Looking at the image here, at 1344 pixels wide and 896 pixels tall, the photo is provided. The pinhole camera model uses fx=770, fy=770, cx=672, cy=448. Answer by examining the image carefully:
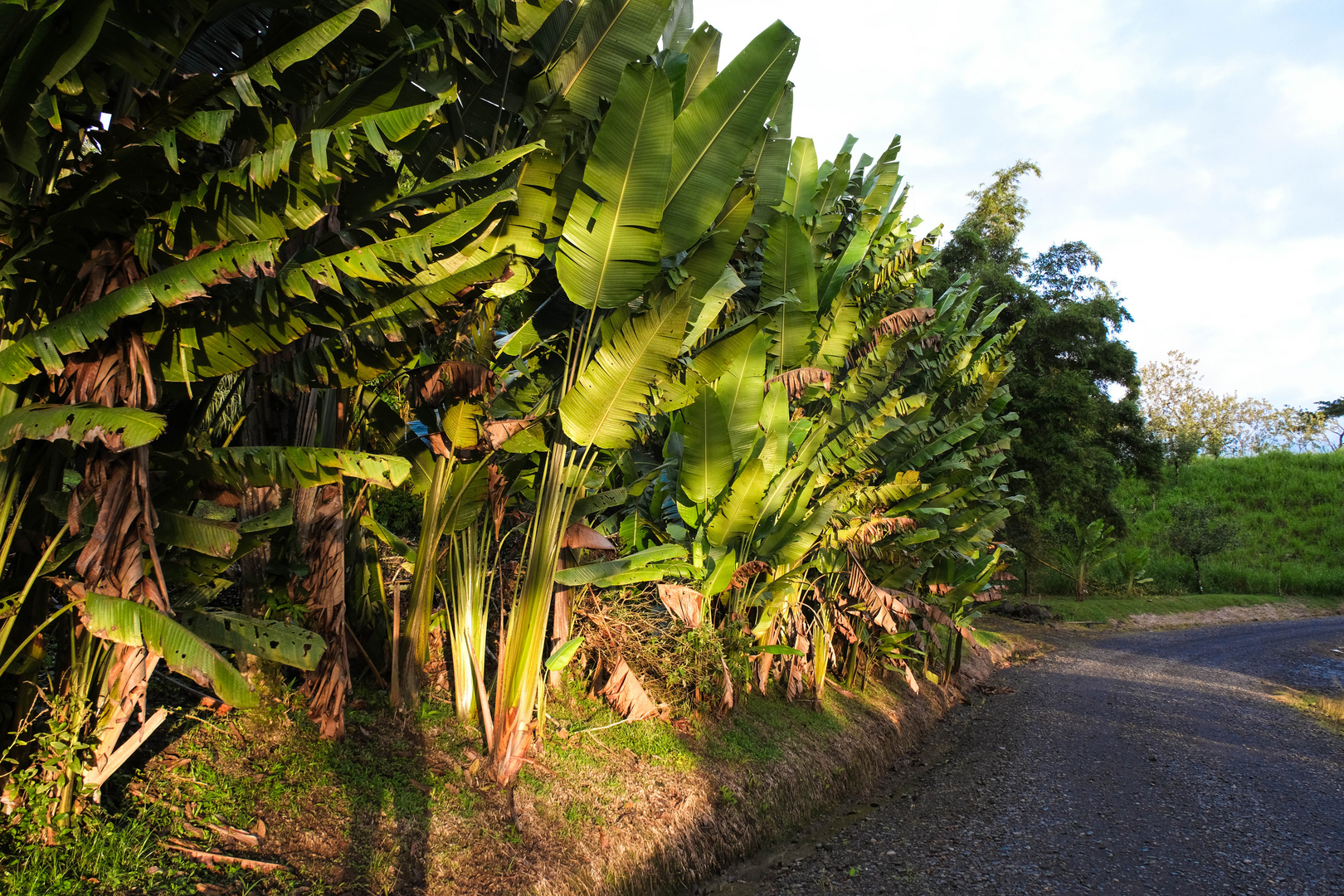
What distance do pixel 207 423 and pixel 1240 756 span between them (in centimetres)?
1070

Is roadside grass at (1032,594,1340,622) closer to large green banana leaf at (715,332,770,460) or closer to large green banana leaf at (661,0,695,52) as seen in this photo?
large green banana leaf at (715,332,770,460)

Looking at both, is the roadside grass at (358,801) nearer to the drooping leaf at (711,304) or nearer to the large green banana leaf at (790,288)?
the drooping leaf at (711,304)

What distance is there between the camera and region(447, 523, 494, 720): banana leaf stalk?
190 inches

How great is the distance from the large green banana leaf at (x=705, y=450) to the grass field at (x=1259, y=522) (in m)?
21.2

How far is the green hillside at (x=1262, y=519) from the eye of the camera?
2770 cm

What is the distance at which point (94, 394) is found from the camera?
3.01m

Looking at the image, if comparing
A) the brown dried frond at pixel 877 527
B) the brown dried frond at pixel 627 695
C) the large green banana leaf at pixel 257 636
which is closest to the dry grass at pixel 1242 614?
the brown dried frond at pixel 877 527

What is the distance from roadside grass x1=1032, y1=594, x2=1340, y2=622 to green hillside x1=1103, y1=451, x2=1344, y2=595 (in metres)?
1.10

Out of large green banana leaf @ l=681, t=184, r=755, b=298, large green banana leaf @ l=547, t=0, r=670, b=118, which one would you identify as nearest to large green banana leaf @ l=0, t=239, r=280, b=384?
large green banana leaf @ l=547, t=0, r=670, b=118

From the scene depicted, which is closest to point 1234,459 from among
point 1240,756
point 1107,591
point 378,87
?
point 1107,591

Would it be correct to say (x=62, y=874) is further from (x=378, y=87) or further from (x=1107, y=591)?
(x=1107, y=591)

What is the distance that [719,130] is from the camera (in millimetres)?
4805

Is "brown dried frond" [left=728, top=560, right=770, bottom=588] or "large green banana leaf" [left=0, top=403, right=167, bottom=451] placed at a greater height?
"large green banana leaf" [left=0, top=403, right=167, bottom=451]

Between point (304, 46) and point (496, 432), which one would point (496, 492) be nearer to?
point (496, 432)
